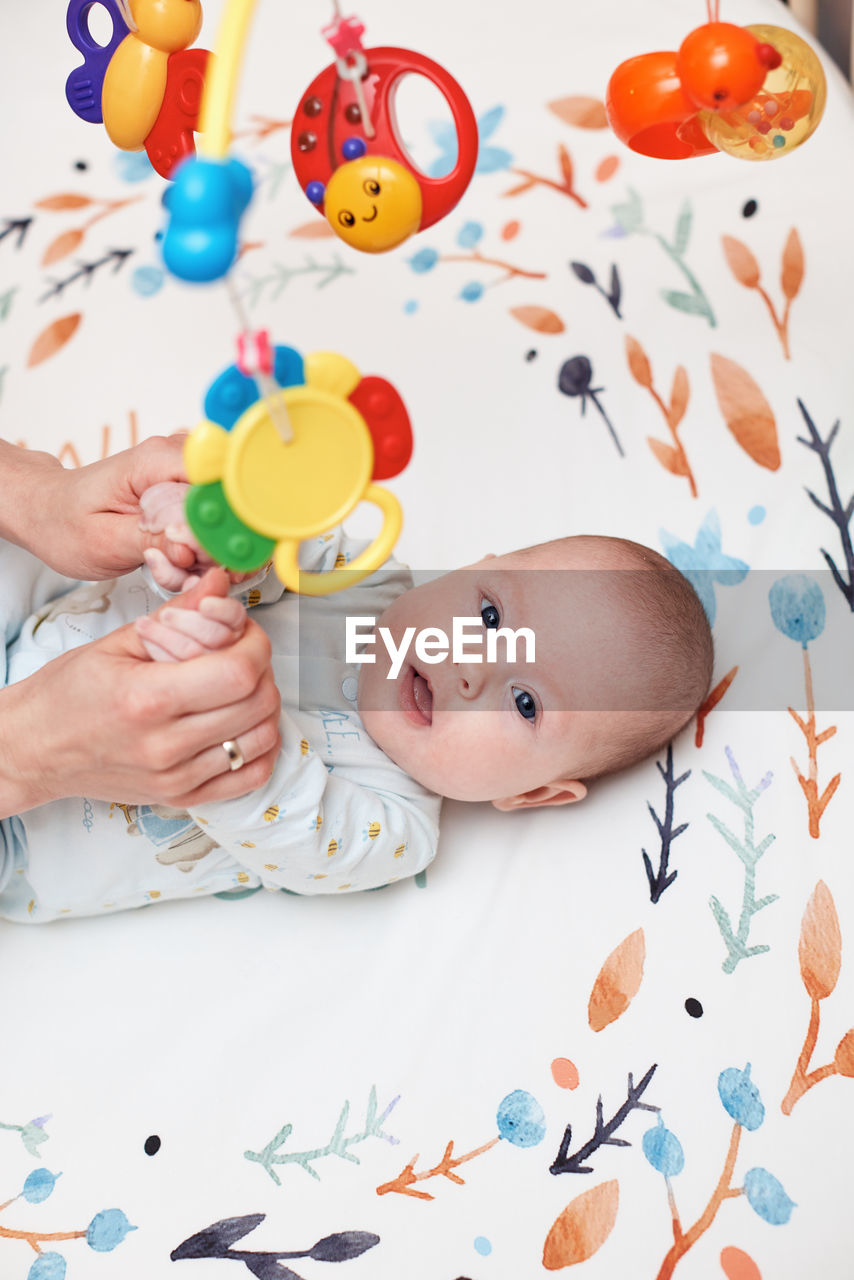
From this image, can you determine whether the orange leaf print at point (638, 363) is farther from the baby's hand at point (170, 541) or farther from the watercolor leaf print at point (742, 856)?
the baby's hand at point (170, 541)

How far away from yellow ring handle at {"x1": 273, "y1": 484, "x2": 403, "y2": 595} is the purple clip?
47 centimetres

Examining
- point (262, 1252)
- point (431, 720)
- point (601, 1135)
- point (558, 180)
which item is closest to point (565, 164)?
point (558, 180)

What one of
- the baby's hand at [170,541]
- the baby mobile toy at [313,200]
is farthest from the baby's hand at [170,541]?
the baby mobile toy at [313,200]

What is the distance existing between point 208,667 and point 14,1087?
0.55 meters

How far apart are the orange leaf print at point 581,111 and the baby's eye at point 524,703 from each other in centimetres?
89

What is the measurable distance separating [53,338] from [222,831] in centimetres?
85

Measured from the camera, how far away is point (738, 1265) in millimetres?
836

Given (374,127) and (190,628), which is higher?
(374,127)

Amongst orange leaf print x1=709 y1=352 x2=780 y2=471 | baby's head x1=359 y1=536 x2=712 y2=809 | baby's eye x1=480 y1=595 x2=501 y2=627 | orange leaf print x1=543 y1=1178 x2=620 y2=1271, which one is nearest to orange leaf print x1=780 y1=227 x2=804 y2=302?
orange leaf print x1=709 y1=352 x2=780 y2=471

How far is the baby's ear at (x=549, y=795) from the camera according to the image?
1109mm

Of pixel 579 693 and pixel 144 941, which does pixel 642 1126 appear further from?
pixel 144 941

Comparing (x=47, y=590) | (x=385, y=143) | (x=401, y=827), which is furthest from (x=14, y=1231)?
(x=385, y=143)

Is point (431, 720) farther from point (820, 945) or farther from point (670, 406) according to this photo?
point (670, 406)

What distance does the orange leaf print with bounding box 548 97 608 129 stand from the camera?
1.52m
